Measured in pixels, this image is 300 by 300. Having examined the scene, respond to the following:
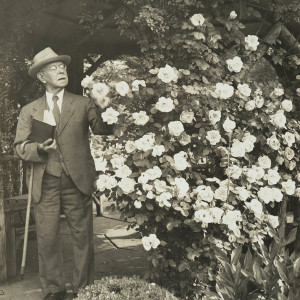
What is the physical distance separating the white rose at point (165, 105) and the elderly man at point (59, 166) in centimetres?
73

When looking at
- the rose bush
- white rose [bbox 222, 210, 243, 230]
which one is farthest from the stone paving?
white rose [bbox 222, 210, 243, 230]

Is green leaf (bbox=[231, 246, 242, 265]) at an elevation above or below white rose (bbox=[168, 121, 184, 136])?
below

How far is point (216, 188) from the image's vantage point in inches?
165

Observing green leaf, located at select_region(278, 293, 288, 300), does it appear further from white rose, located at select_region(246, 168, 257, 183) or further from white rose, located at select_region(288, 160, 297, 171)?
white rose, located at select_region(288, 160, 297, 171)

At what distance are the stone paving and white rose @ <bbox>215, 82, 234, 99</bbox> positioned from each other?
157 cm

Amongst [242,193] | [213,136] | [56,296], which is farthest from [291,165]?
[56,296]

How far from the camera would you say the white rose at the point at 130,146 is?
3928 mm

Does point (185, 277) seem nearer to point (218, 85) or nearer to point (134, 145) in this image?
point (134, 145)

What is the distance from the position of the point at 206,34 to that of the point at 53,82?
135 cm

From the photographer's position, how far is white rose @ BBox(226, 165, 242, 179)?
13.1 ft

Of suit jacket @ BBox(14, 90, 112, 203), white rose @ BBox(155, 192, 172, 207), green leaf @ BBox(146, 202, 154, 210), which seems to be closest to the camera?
white rose @ BBox(155, 192, 172, 207)

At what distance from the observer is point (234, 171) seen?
4.00m

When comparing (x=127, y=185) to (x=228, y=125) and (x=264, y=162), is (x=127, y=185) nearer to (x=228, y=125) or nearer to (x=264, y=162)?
(x=228, y=125)

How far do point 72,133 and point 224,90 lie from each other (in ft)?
4.52
